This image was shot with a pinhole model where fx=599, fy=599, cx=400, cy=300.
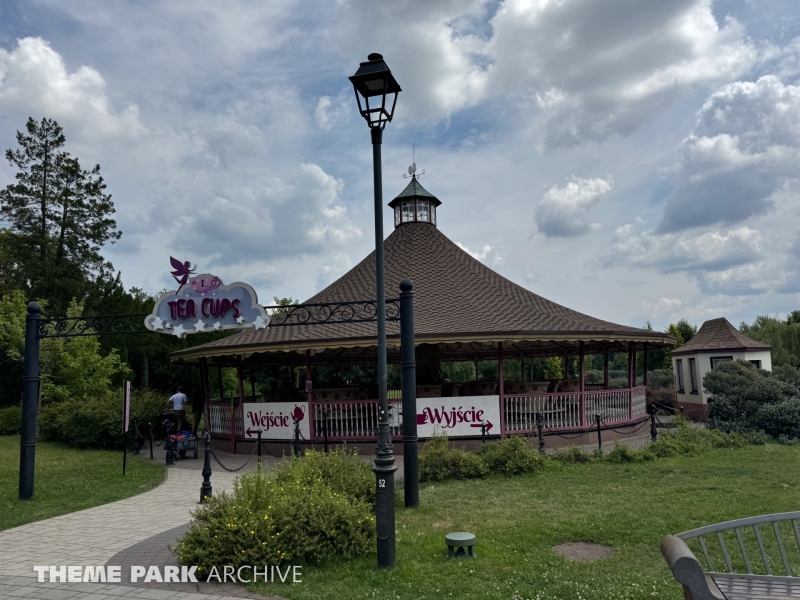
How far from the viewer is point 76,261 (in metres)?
36.9

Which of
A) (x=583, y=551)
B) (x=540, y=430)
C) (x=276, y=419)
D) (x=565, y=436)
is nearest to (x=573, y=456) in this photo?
(x=540, y=430)

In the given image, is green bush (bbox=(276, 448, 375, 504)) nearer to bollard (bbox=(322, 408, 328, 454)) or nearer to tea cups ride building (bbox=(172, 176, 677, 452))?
tea cups ride building (bbox=(172, 176, 677, 452))

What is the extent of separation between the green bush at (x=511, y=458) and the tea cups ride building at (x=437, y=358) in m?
2.48

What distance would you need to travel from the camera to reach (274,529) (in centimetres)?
645

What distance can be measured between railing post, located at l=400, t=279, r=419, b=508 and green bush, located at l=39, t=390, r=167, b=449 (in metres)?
12.5

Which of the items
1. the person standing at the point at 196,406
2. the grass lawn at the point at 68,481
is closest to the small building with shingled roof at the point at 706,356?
the person standing at the point at 196,406

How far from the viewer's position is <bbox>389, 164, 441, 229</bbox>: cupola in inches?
852

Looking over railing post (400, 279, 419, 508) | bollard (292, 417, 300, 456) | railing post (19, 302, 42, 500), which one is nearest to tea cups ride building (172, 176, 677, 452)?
bollard (292, 417, 300, 456)

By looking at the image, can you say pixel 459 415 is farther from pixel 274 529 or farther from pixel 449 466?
pixel 274 529

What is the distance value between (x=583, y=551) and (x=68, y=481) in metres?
11.0

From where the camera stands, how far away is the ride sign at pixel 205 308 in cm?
1116

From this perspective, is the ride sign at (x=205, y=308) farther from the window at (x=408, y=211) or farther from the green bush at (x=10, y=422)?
the green bush at (x=10, y=422)

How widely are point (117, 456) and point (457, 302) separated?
34.3ft

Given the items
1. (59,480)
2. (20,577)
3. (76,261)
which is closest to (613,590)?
(20,577)
